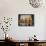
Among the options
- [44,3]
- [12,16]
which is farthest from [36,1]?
[12,16]

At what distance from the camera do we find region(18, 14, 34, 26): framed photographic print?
4551 mm

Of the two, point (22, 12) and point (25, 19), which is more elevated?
point (22, 12)

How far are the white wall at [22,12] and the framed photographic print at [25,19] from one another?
11 cm

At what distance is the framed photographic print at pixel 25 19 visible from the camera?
4.55 metres

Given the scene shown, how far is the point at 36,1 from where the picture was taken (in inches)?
182

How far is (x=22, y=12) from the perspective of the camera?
4.57m

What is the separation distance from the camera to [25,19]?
458 centimetres

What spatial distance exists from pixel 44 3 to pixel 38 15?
474 mm

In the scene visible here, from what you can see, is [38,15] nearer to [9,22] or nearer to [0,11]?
[9,22]

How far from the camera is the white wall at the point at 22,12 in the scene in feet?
14.8

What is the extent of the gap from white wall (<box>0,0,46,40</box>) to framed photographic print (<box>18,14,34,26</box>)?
0.35 feet

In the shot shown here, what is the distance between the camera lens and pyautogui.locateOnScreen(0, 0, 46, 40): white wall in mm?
4504

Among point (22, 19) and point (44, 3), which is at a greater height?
point (44, 3)

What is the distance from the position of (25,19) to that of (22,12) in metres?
0.27
